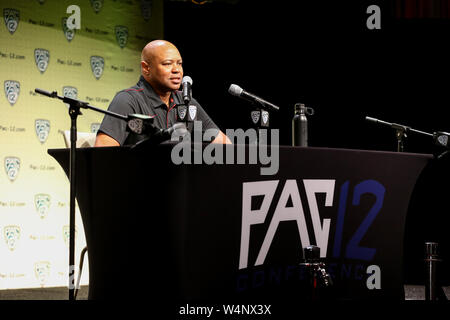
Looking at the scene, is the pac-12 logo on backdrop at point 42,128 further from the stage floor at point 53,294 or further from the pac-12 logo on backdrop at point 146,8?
the pac-12 logo on backdrop at point 146,8

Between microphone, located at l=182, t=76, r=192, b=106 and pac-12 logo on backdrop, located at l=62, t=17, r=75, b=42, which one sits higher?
pac-12 logo on backdrop, located at l=62, t=17, r=75, b=42

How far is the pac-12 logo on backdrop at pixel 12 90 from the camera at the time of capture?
5.14 m

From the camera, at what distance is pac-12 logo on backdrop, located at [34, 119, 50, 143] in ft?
17.5

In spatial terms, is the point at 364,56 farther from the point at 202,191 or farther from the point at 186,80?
the point at 202,191

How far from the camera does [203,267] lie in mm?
2402

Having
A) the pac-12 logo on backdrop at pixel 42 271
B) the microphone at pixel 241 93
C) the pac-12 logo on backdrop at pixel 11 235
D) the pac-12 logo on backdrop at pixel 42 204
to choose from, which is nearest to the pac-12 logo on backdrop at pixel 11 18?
the pac-12 logo on backdrop at pixel 42 204

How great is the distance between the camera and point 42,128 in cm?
536

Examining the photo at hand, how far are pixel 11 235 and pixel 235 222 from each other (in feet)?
10.5

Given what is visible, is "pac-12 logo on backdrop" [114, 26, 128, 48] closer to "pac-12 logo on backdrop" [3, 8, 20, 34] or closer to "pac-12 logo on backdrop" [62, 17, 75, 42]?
"pac-12 logo on backdrop" [62, 17, 75, 42]

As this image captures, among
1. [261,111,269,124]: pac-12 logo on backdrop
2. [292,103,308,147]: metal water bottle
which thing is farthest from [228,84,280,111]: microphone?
[292,103,308,147]: metal water bottle

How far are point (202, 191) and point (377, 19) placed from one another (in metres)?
3.41

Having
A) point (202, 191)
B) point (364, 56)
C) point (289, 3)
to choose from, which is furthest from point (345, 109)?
point (202, 191)

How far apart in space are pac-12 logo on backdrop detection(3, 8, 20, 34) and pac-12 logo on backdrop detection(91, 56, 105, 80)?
77 centimetres

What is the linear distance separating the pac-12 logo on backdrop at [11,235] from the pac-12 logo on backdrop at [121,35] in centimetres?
198
